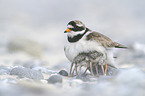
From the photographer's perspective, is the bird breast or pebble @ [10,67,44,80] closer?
the bird breast

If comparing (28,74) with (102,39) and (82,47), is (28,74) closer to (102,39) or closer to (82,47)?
(82,47)

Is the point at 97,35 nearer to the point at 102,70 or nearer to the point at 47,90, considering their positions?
the point at 102,70

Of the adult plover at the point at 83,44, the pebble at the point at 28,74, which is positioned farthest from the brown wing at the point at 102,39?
the pebble at the point at 28,74

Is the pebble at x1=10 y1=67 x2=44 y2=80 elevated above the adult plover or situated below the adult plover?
below

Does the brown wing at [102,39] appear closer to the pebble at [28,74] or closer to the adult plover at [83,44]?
the adult plover at [83,44]

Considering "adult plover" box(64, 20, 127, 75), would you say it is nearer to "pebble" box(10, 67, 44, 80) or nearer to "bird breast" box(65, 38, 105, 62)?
"bird breast" box(65, 38, 105, 62)

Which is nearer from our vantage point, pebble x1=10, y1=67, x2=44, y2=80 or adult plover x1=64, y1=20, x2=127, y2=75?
adult plover x1=64, y1=20, x2=127, y2=75

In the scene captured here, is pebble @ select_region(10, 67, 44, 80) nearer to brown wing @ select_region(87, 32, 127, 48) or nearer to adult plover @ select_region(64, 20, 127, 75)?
adult plover @ select_region(64, 20, 127, 75)

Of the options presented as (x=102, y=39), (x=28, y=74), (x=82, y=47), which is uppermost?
(x=102, y=39)

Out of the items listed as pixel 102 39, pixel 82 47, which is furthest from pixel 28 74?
pixel 102 39

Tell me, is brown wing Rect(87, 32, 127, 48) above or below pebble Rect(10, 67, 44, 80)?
above

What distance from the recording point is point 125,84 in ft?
9.16

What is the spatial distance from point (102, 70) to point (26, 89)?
2077 mm

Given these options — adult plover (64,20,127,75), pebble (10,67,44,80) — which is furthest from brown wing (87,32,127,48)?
pebble (10,67,44,80)
